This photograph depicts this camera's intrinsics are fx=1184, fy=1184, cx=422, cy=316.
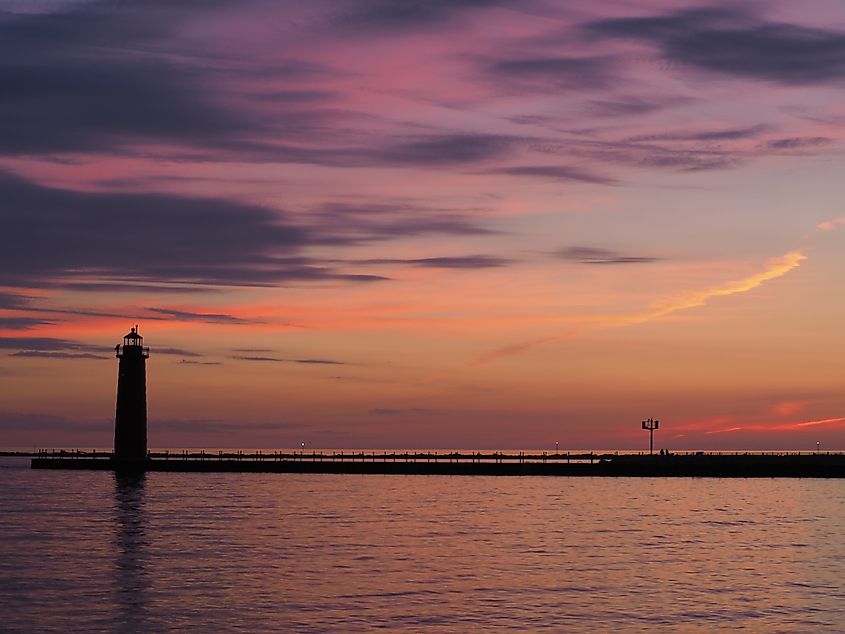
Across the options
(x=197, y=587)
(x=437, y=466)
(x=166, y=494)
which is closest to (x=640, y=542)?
(x=197, y=587)

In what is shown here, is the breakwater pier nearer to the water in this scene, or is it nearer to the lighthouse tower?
the lighthouse tower

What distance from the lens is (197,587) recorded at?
47.2 metres

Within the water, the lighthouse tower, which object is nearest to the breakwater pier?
the lighthouse tower

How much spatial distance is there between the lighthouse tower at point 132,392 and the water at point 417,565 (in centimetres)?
2221

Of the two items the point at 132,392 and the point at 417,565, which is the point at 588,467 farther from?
the point at 417,565

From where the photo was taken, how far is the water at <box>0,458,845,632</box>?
40812mm

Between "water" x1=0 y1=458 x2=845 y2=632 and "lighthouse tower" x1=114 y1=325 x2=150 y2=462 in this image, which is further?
"lighthouse tower" x1=114 y1=325 x2=150 y2=462

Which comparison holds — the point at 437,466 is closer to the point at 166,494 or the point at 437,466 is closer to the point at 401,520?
the point at 166,494

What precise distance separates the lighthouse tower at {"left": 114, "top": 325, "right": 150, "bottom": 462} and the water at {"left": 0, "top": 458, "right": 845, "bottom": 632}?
22.2 metres

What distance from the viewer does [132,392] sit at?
4803 inches

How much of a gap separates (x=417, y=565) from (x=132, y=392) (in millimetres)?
73953

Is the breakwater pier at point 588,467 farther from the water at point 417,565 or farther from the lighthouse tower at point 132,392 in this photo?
the water at point 417,565

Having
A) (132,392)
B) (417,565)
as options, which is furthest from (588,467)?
(417,565)

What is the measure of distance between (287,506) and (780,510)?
39.2 meters
